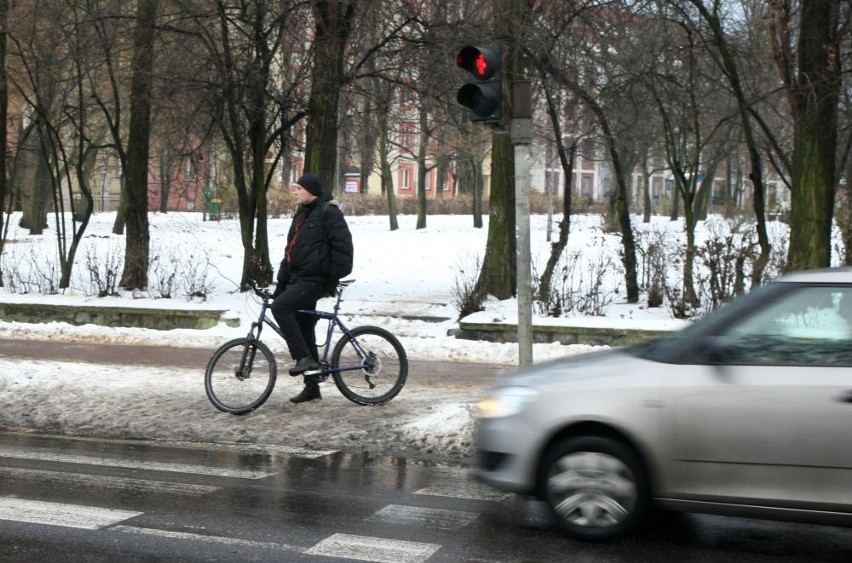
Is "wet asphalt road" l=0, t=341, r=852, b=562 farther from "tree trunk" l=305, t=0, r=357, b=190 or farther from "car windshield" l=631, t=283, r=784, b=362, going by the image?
"tree trunk" l=305, t=0, r=357, b=190

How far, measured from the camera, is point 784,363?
549cm

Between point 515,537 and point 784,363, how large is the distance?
173 centimetres

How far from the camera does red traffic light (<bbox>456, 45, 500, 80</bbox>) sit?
864 cm

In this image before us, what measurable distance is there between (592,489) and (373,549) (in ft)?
3.93

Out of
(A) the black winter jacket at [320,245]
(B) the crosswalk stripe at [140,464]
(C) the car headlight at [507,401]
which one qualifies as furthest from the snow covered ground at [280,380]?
(C) the car headlight at [507,401]

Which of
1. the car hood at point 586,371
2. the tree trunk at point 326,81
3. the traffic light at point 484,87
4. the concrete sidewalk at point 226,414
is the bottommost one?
the concrete sidewalk at point 226,414

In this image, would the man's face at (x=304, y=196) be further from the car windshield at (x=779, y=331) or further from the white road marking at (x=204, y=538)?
the car windshield at (x=779, y=331)

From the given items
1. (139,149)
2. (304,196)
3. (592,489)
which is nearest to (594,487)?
(592,489)

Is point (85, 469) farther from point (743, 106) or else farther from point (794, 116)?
point (743, 106)

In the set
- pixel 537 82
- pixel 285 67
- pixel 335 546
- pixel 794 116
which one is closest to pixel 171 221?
pixel 285 67

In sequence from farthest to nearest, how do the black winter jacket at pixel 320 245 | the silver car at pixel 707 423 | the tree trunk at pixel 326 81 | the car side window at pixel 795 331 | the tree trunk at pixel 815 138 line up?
the tree trunk at pixel 326 81 → the tree trunk at pixel 815 138 → the black winter jacket at pixel 320 245 → the car side window at pixel 795 331 → the silver car at pixel 707 423

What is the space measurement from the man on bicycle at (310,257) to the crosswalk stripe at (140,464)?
189 centimetres

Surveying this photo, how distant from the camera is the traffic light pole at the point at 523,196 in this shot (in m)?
8.81

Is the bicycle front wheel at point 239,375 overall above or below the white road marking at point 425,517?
above
